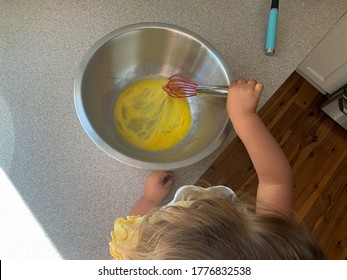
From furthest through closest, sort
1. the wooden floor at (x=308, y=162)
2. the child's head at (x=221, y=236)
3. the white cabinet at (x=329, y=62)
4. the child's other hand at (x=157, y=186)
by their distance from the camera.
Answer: the wooden floor at (x=308, y=162)
the white cabinet at (x=329, y=62)
the child's other hand at (x=157, y=186)
the child's head at (x=221, y=236)

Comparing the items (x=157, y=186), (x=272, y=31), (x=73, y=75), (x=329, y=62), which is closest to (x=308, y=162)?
(x=329, y=62)

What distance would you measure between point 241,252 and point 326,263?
0.52 ft

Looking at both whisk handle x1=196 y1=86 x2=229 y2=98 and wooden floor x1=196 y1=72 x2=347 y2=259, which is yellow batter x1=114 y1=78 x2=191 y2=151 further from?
wooden floor x1=196 y1=72 x2=347 y2=259

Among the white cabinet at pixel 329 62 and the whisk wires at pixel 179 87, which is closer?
the whisk wires at pixel 179 87

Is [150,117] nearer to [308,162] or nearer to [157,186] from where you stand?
[157,186]

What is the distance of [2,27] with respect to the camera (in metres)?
0.81

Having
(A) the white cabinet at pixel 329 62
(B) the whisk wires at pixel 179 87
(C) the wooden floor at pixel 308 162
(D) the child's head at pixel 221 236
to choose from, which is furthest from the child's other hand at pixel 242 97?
(C) the wooden floor at pixel 308 162

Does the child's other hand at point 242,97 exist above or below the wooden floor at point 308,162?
above

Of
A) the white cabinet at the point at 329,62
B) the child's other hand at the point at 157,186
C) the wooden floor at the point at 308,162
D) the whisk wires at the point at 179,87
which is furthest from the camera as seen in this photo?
the wooden floor at the point at 308,162

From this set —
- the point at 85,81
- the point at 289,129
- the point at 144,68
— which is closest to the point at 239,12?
the point at 144,68

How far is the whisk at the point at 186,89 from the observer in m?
0.74

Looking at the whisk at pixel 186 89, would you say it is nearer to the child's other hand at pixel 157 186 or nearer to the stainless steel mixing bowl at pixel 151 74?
the stainless steel mixing bowl at pixel 151 74

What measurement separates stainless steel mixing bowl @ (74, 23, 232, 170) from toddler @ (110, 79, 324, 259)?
0.06m

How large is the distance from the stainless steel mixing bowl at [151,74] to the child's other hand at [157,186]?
32 millimetres
